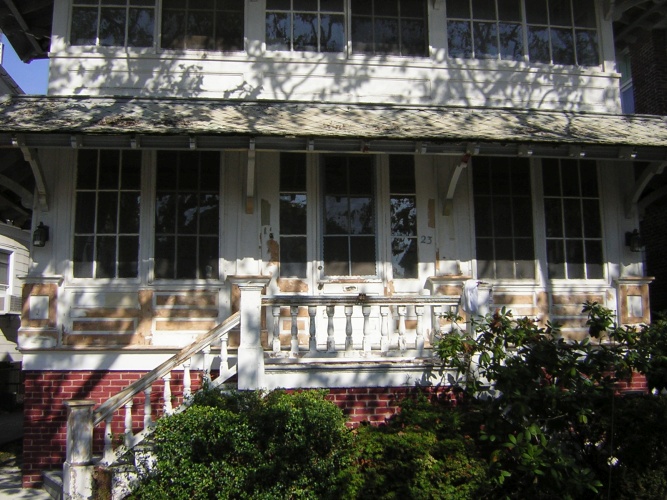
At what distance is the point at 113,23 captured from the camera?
959cm

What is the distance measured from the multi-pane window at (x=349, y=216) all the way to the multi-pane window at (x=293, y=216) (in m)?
0.31

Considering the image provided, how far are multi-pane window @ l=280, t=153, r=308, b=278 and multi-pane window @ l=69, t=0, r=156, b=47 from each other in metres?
2.76

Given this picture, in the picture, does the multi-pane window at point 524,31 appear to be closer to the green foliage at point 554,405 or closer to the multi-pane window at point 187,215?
the multi-pane window at point 187,215

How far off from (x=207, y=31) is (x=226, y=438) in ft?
20.1

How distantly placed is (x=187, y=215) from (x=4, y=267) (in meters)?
12.4

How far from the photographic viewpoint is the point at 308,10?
983 cm

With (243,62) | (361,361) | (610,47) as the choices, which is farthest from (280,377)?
(610,47)

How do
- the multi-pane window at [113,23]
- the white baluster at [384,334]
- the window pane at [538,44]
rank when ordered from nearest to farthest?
the white baluster at [384,334] → the multi-pane window at [113,23] → the window pane at [538,44]

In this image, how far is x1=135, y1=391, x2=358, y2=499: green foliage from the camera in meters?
6.11

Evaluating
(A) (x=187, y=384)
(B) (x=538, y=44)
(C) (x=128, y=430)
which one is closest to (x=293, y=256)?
(A) (x=187, y=384)

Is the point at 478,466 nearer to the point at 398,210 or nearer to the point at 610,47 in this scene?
the point at 398,210

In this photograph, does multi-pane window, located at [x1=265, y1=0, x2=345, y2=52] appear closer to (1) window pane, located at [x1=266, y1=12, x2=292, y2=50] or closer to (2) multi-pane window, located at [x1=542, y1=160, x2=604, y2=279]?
(1) window pane, located at [x1=266, y1=12, x2=292, y2=50]

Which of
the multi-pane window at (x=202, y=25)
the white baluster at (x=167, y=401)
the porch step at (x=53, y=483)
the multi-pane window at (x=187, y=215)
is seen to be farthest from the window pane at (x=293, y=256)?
the porch step at (x=53, y=483)

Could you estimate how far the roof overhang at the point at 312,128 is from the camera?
7992mm
